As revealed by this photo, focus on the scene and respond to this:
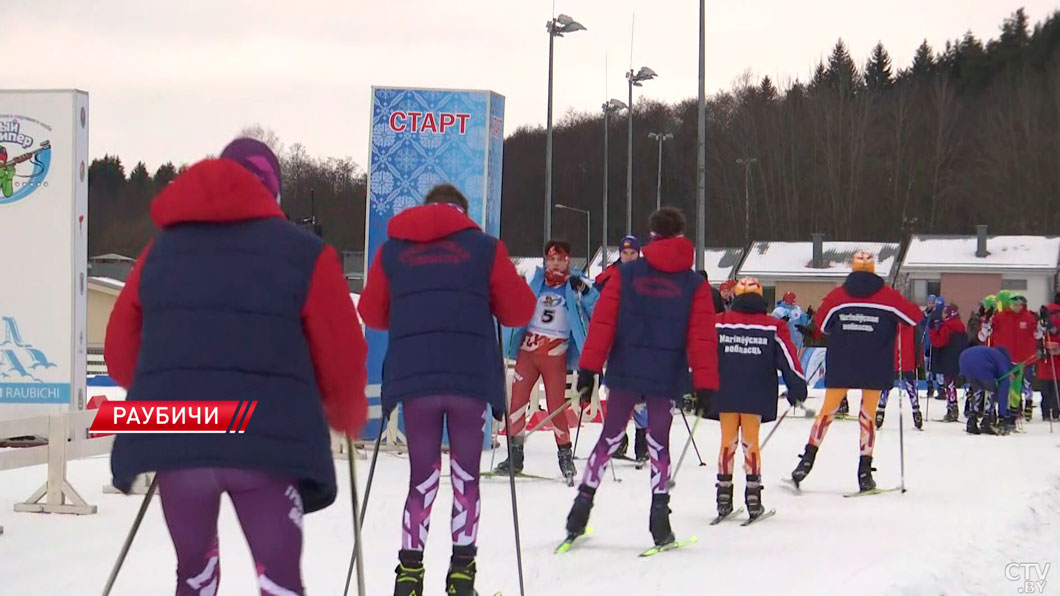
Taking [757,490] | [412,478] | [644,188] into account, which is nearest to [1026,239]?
[644,188]

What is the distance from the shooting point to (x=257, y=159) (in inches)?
165

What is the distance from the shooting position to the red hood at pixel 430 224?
6242mm

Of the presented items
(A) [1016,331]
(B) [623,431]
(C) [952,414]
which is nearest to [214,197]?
(B) [623,431]

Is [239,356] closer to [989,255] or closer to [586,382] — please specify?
[586,382]

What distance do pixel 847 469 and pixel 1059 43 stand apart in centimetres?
8352

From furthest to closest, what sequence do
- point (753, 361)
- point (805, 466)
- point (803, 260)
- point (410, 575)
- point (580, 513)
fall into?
point (803, 260) → point (805, 466) → point (753, 361) → point (580, 513) → point (410, 575)

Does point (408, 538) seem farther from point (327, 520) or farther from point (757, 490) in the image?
point (757, 490)

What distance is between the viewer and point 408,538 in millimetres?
6199

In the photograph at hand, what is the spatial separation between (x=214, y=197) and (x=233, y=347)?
0.43 m

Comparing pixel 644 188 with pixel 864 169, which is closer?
pixel 864 169

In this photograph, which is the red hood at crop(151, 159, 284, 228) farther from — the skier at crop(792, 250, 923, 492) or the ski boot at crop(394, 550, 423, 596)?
the skier at crop(792, 250, 923, 492)

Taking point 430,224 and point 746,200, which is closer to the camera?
point 430,224

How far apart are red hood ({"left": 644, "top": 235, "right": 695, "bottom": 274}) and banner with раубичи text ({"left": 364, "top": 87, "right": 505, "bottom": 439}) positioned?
5.45 metres

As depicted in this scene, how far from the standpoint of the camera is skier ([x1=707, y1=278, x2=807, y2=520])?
9781 millimetres
